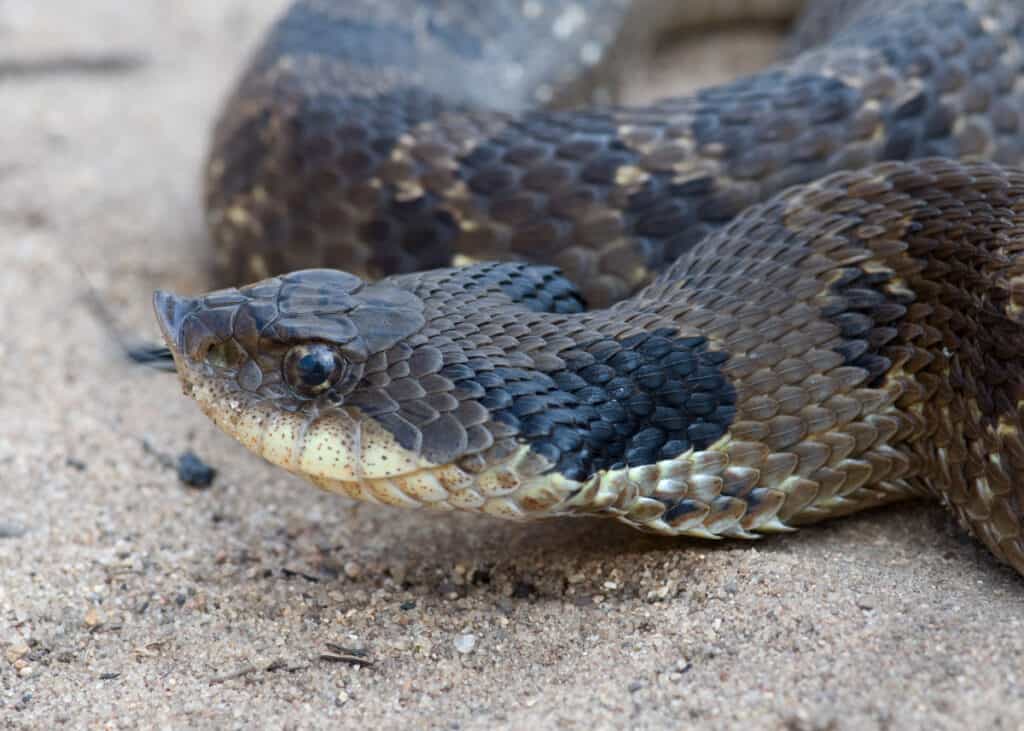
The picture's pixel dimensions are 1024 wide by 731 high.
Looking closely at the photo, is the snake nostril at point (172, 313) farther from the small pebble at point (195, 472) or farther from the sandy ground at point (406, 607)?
the small pebble at point (195, 472)

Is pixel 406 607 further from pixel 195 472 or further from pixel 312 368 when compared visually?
pixel 195 472

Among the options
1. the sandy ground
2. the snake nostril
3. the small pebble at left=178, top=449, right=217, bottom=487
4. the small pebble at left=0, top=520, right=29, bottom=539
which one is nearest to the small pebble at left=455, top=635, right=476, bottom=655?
the sandy ground

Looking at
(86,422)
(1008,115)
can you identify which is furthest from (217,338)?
(1008,115)

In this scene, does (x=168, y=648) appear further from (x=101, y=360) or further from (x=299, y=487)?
(x=101, y=360)

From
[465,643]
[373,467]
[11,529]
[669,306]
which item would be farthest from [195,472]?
[669,306]

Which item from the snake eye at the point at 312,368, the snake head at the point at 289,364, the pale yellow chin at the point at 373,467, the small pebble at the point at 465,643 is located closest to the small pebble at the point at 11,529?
the snake head at the point at 289,364

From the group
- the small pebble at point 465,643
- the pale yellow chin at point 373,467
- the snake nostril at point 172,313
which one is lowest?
the small pebble at point 465,643
